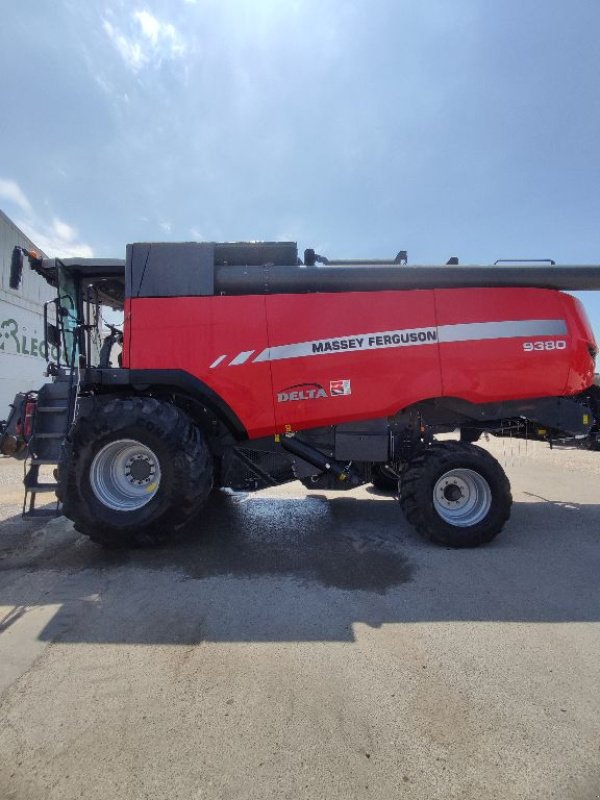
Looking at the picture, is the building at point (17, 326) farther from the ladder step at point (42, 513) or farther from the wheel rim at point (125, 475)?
the wheel rim at point (125, 475)

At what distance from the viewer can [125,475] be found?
407cm

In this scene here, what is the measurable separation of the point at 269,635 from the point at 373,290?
328 cm

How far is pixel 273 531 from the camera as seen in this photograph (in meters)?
4.45

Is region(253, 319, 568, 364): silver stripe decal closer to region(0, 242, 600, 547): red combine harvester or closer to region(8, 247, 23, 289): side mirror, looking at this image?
region(0, 242, 600, 547): red combine harvester

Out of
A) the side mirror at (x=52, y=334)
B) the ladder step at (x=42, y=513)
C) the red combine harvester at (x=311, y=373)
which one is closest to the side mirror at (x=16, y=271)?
the red combine harvester at (x=311, y=373)

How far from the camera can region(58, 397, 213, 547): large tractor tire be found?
373 cm

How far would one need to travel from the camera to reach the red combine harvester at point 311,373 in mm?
4008

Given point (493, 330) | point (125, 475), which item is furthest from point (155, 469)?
point (493, 330)

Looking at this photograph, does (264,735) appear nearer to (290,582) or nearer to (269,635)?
(269,635)

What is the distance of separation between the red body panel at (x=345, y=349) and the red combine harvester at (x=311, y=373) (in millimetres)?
14

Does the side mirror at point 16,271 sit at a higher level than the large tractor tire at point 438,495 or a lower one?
higher

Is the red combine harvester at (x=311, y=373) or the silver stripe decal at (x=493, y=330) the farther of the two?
the silver stripe decal at (x=493, y=330)

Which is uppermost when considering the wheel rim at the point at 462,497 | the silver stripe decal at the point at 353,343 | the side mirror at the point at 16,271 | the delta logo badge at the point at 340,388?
the side mirror at the point at 16,271

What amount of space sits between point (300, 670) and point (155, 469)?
7.74 ft
